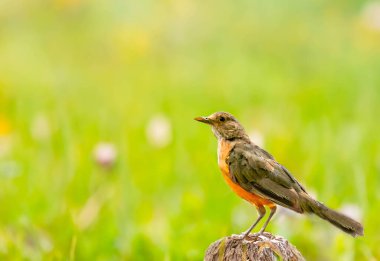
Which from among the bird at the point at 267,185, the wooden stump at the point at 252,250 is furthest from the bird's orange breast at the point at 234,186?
the wooden stump at the point at 252,250

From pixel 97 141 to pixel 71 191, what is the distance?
138cm

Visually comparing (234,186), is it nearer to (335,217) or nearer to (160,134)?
(335,217)

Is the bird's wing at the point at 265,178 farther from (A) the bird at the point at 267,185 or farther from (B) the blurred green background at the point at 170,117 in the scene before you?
(B) the blurred green background at the point at 170,117

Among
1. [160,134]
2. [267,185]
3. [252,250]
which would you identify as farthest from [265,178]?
[160,134]

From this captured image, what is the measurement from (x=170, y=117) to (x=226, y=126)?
518cm

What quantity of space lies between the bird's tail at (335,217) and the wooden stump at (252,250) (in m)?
0.15

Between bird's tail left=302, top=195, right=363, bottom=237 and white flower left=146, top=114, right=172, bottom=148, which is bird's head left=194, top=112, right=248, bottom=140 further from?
white flower left=146, top=114, right=172, bottom=148

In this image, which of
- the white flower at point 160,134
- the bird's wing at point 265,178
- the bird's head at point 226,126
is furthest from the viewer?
the white flower at point 160,134

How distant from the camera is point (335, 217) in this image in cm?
380

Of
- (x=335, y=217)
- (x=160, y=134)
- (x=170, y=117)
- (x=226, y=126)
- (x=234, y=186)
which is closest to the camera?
(x=335, y=217)

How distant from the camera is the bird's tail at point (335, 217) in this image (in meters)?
3.72

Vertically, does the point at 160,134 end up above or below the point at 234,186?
below

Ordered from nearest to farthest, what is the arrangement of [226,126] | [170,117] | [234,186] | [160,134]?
[234,186] < [226,126] < [160,134] < [170,117]

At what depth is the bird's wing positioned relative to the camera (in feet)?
12.5
